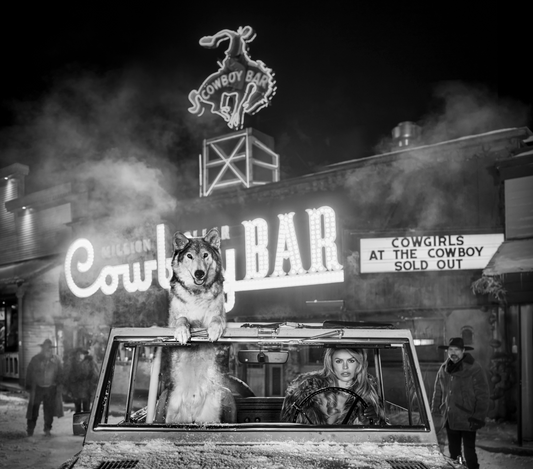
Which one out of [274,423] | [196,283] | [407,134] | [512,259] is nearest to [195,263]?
[196,283]

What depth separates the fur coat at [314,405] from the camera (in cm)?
365

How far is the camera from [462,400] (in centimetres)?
661

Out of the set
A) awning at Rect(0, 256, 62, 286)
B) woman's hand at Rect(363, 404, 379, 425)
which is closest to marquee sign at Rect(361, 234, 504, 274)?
woman's hand at Rect(363, 404, 379, 425)

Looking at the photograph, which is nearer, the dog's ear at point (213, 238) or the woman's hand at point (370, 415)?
the woman's hand at point (370, 415)

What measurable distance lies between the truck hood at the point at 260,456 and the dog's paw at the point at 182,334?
575 mm

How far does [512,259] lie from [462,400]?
4376 mm

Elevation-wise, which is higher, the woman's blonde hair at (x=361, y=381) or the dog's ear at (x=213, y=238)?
the dog's ear at (x=213, y=238)

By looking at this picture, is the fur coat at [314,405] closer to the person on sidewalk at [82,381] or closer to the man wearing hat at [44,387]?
the man wearing hat at [44,387]

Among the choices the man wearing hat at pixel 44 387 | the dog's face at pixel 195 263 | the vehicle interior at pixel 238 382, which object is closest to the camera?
the vehicle interior at pixel 238 382

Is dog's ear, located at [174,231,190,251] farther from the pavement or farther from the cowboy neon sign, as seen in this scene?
the cowboy neon sign

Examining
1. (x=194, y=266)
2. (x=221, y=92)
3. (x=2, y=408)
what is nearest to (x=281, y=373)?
(x=2, y=408)

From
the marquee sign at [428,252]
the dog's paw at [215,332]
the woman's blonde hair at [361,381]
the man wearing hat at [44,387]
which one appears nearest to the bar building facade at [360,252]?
the marquee sign at [428,252]

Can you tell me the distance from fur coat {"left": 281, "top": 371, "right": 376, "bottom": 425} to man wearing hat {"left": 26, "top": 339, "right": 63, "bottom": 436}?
8.88 meters

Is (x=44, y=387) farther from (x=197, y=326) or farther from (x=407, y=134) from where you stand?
(x=407, y=134)
